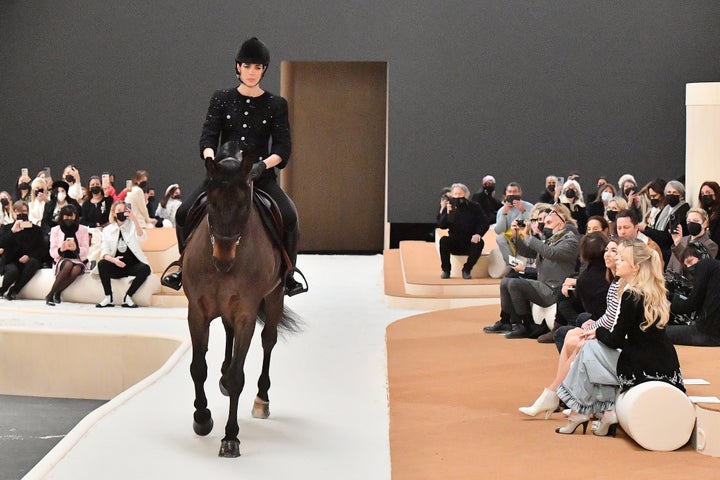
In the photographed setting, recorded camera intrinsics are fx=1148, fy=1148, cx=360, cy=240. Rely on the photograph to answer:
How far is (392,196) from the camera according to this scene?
18.9 meters

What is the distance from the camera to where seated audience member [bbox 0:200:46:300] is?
12906 millimetres

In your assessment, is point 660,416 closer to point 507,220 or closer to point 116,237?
point 507,220

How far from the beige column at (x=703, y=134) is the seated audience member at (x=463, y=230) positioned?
2.85 meters

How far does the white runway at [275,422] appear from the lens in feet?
17.1

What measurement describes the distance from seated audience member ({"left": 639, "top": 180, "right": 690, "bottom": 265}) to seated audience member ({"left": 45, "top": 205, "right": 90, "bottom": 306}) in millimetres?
6157

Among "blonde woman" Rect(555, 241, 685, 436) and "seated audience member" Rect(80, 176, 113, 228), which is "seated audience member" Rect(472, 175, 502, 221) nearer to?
"seated audience member" Rect(80, 176, 113, 228)

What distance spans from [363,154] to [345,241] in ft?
5.00

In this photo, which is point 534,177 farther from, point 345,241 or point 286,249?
point 286,249

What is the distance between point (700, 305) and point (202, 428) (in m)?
3.69

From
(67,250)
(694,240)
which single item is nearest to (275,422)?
(694,240)

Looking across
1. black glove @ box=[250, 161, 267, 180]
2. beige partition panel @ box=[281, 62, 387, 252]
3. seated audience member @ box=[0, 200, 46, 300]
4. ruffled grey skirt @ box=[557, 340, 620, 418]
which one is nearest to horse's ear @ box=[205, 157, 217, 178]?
black glove @ box=[250, 161, 267, 180]

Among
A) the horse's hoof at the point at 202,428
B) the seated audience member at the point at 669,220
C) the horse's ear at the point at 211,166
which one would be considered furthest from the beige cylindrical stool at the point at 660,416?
the seated audience member at the point at 669,220

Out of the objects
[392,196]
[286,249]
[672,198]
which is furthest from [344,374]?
[392,196]

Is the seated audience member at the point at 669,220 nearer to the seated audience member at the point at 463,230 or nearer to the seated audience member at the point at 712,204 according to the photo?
the seated audience member at the point at 712,204
